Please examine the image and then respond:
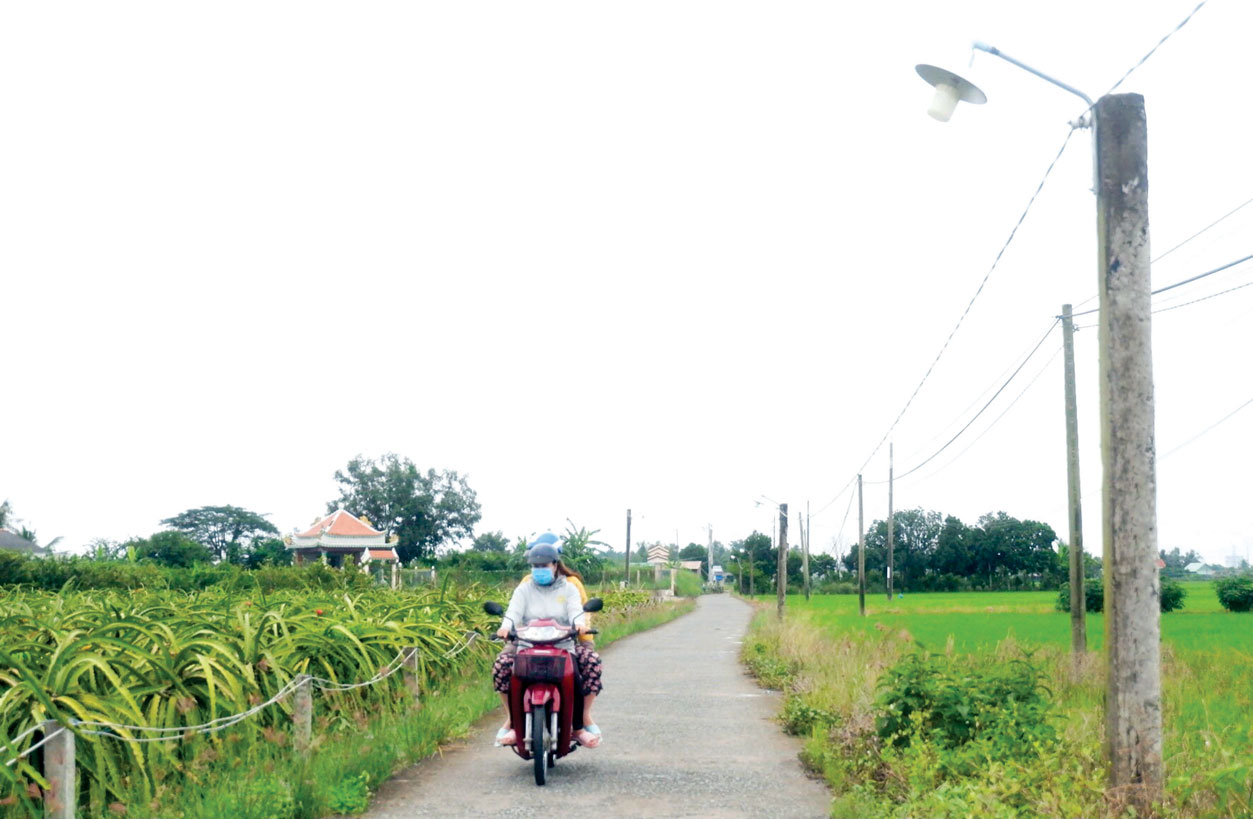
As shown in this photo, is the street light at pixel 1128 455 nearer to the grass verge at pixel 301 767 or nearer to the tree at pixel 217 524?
the grass verge at pixel 301 767

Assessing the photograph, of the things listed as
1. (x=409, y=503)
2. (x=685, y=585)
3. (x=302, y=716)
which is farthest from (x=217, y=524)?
(x=302, y=716)

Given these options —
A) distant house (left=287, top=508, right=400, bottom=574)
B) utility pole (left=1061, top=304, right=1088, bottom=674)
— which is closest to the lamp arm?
utility pole (left=1061, top=304, right=1088, bottom=674)

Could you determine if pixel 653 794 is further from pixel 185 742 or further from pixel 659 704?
pixel 659 704

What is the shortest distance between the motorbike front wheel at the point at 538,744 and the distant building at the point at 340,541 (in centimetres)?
6978

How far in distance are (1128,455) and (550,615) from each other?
13.7ft

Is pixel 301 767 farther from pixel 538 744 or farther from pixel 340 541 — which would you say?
pixel 340 541

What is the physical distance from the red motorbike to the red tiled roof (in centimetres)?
7216

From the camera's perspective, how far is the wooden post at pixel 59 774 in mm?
5543

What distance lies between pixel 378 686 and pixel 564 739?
2753 millimetres

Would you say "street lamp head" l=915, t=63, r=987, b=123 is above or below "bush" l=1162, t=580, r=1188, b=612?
above

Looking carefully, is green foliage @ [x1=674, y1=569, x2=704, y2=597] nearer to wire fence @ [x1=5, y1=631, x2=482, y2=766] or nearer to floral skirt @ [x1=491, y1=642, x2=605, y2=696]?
wire fence @ [x1=5, y1=631, x2=482, y2=766]

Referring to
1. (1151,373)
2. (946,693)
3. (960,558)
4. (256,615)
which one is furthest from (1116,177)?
(960,558)

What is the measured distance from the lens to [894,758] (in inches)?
304

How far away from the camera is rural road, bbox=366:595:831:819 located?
7.04 m
